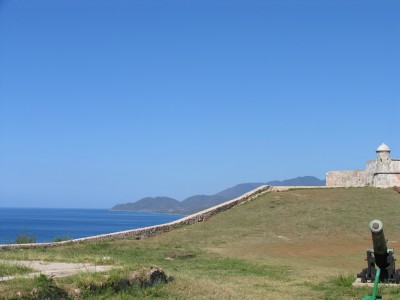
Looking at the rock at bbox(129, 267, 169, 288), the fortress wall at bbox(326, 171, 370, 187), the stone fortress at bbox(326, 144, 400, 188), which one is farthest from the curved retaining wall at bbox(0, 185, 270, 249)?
the stone fortress at bbox(326, 144, 400, 188)

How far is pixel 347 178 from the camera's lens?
40.0 m

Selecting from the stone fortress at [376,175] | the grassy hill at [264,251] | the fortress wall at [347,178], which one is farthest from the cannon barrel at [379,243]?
the fortress wall at [347,178]

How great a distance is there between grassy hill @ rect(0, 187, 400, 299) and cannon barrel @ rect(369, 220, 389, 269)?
750mm

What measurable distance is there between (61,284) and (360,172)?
33.4 metres

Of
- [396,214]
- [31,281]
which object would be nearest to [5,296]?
[31,281]

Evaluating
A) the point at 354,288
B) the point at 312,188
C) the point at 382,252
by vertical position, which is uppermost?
the point at 312,188

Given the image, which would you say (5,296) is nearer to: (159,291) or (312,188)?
(159,291)

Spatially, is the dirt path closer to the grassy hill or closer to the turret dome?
the grassy hill

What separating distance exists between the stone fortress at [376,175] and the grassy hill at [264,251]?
2.68 metres

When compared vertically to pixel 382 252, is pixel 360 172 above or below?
above

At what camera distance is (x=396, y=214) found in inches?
1067

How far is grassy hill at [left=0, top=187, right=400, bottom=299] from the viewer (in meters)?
11.1

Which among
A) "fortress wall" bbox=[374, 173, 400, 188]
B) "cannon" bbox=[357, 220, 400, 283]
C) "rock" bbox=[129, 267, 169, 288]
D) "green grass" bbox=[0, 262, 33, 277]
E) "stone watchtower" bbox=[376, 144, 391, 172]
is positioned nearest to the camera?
"green grass" bbox=[0, 262, 33, 277]

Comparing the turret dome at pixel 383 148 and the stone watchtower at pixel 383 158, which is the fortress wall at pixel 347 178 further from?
the turret dome at pixel 383 148
